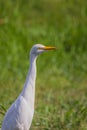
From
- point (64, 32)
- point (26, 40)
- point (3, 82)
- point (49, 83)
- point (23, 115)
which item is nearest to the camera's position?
point (23, 115)

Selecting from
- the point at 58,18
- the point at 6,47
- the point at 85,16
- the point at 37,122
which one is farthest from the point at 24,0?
the point at 37,122

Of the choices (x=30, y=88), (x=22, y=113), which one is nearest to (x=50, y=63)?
(x=30, y=88)

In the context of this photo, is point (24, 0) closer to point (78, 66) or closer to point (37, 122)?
point (78, 66)

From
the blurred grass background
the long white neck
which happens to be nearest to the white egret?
the long white neck

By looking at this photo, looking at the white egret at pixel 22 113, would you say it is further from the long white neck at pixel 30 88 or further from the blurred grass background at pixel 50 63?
the blurred grass background at pixel 50 63

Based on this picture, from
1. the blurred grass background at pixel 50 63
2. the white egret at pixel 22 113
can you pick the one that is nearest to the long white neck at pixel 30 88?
the white egret at pixel 22 113

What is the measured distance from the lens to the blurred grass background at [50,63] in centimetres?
808

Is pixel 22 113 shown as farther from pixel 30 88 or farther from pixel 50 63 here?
pixel 50 63

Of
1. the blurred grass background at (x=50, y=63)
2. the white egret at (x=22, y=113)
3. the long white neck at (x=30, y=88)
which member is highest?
the long white neck at (x=30, y=88)

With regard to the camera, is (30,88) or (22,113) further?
(30,88)

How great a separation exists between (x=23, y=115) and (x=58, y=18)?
31.6 feet

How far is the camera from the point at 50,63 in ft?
42.2

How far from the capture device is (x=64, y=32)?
562 inches

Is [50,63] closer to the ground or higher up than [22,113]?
closer to the ground
